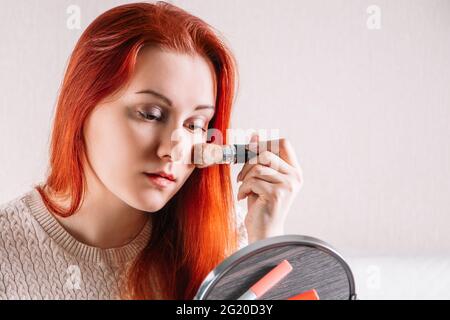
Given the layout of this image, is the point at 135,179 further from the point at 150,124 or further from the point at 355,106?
the point at 355,106

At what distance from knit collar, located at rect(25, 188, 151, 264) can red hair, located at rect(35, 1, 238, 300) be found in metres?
0.01

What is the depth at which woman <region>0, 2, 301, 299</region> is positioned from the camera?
72 centimetres

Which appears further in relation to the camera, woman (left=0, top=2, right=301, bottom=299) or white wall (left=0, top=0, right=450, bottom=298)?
white wall (left=0, top=0, right=450, bottom=298)

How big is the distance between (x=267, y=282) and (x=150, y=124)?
313 millimetres

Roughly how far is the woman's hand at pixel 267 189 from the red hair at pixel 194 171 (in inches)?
2.6

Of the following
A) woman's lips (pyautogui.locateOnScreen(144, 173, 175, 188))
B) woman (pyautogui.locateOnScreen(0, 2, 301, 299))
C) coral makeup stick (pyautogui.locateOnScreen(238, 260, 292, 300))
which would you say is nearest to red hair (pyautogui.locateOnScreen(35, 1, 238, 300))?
woman (pyautogui.locateOnScreen(0, 2, 301, 299))

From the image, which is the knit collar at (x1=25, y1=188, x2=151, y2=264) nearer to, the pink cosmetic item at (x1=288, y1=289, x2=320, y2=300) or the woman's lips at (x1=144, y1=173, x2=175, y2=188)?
the woman's lips at (x1=144, y1=173, x2=175, y2=188)

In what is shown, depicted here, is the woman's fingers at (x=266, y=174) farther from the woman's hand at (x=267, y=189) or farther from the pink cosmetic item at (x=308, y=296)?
the pink cosmetic item at (x=308, y=296)

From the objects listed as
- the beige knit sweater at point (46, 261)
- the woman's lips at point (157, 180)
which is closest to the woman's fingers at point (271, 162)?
the woman's lips at point (157, 180)

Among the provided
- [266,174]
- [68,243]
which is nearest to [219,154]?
[266,174]

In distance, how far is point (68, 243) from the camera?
2.58ft

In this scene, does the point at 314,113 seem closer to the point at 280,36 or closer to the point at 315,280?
the point at 280,36
